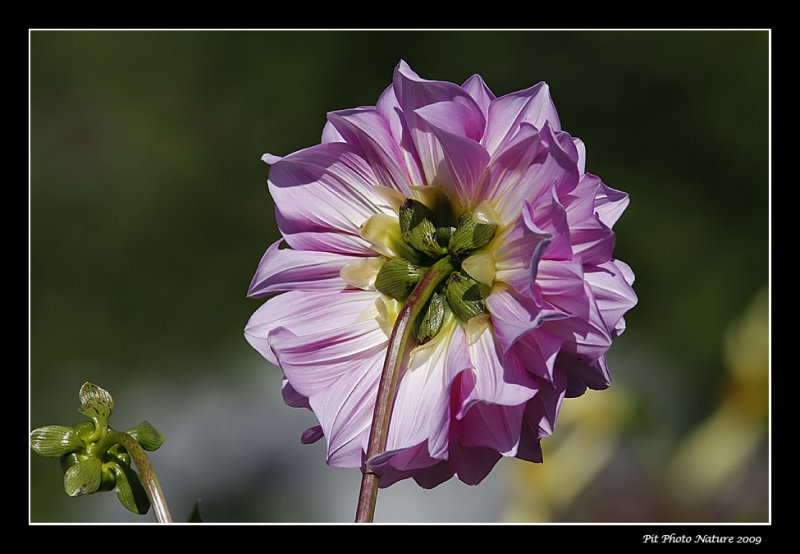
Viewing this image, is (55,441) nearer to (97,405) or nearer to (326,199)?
(97,405)

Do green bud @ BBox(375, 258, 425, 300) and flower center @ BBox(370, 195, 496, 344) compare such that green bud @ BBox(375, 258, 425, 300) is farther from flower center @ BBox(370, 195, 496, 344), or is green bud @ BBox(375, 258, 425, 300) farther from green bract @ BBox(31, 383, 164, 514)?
green bract @ BBox(31, 383, 164, 514)

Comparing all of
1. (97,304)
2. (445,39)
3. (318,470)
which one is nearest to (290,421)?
(318,470)

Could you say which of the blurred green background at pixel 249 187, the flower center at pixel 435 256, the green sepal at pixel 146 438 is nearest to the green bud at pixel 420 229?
the flower center at pixel 435 256

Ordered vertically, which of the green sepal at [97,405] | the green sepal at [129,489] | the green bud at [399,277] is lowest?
the green sepal at [129,489]

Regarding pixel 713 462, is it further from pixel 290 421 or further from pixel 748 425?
pixel 290 421

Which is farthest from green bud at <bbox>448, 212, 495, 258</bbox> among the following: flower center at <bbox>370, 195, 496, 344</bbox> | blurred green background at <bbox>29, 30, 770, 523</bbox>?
blurred green background at <bbox>29, 30, 770, 523</bbox>

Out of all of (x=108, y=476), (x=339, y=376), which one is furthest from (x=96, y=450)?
(x=339, y=376)

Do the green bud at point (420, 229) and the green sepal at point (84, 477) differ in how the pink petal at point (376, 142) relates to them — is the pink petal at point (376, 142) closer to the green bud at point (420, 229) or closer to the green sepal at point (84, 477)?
the green bud at point (420, 229)
